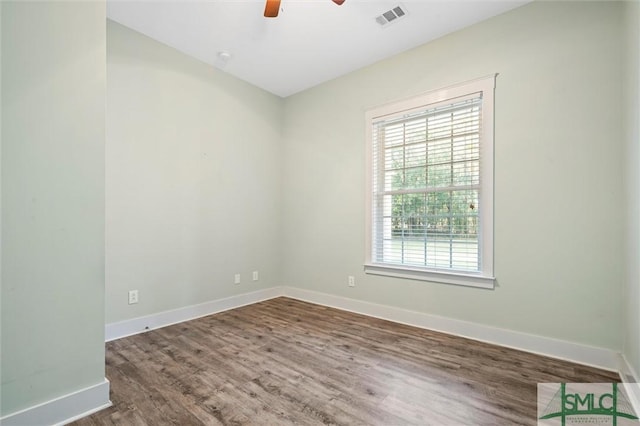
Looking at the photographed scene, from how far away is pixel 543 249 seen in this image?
7.83ft

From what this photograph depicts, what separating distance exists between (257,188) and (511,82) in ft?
9.94

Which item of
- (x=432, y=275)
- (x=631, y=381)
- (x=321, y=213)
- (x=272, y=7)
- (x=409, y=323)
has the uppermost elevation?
(x=272, y=7)

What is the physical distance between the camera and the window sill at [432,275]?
265cm

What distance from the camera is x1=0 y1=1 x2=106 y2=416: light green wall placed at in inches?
55.6

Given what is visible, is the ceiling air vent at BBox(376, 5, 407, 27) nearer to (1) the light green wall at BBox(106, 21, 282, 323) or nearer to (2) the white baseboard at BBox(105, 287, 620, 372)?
(1) the light green wall at BBox(106, 21, 282, 323)

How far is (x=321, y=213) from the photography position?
152 inches

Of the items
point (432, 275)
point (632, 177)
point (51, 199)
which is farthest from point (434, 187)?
point (51, 199)

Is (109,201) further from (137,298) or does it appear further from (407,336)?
(407,336)

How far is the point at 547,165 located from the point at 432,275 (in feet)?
4.48

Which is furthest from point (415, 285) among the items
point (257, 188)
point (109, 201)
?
point (109, 201)

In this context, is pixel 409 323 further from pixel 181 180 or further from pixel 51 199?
pixel 51 199

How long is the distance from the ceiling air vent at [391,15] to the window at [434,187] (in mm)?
780

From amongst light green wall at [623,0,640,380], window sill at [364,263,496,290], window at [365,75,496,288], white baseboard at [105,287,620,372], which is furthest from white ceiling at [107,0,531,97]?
white baseboard at [105,287,620,372]
